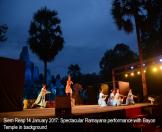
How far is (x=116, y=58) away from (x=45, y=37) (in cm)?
1909

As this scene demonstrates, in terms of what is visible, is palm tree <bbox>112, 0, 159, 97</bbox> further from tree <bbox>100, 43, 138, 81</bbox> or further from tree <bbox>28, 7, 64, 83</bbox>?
tree <bbox>100, 43, 138, 81</bbox>

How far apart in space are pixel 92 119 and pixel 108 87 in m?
15.8

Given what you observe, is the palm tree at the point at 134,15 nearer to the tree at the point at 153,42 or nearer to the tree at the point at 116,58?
the tree at the point at 153,42

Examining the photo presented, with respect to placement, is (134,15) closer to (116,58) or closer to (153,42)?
(153,42)

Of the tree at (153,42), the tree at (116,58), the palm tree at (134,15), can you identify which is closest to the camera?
the palm tree at (134,15)

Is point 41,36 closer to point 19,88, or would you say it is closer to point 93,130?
point 19,88

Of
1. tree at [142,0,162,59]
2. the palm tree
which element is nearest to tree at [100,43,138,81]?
tree at [142,0,162,59]

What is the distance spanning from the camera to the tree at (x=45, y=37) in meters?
29.7

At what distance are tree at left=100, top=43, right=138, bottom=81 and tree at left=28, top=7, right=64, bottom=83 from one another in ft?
50.3

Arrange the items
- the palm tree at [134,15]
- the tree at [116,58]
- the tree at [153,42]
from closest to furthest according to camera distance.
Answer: the palm tree at [134,15]
the tree at [153,42]
the tree at [116,58]

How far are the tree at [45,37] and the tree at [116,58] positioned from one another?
50.3ft

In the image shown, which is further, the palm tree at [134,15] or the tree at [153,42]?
the tree at [153,42]

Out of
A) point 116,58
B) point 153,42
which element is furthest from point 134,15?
point 116,58

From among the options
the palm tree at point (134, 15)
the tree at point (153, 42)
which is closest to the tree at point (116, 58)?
the tree at point (153, 42)
